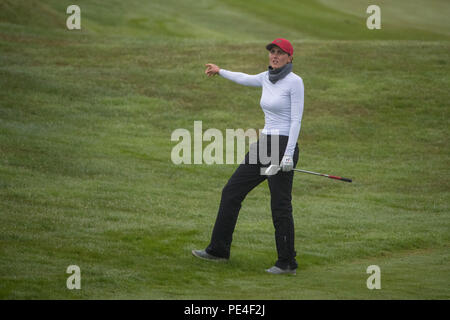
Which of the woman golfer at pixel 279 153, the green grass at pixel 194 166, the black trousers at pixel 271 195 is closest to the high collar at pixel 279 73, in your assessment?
the woman golfer at pixel 279 153

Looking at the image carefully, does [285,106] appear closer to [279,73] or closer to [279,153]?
[279,73]

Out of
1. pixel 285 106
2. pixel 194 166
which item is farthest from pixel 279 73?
pixel 194 166

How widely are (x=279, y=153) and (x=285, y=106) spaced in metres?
0.63

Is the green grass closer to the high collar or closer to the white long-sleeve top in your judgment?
the white long-sleeve top

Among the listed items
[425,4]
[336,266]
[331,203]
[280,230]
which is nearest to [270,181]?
[280,230]

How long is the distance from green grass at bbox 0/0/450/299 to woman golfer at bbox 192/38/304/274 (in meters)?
0.59

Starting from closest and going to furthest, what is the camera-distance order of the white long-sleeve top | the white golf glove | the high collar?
the white golf glove, the white long-sleeve top, the high collar

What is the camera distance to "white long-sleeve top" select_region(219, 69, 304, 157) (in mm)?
8797

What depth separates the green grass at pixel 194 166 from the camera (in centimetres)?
895

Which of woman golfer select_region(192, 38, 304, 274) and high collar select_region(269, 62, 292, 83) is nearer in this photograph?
woman golfer select_region(192, 38, 304, 274)

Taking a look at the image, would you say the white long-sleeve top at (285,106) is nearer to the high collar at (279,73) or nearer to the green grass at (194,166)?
the high collar at (279,73)

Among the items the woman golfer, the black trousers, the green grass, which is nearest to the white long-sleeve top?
the woman golfer

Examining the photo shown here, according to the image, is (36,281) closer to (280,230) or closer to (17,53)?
(280,230)
